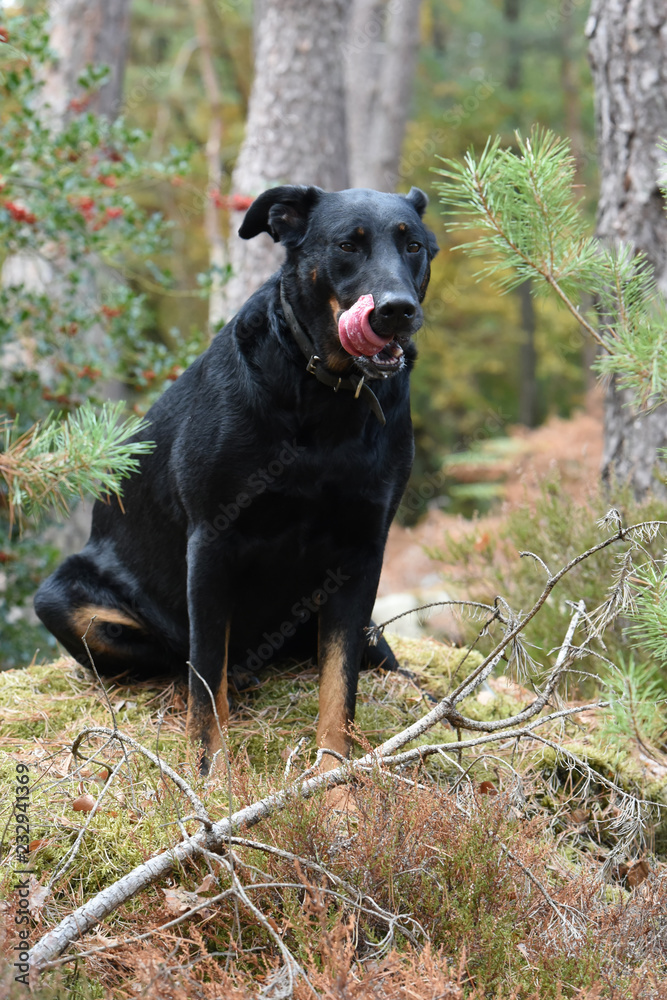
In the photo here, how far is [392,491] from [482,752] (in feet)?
3.18

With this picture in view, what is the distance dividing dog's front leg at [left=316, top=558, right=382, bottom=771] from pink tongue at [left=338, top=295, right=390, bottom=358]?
31.1 inches

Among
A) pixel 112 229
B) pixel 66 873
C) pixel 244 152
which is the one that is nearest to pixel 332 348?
pixel 66 873

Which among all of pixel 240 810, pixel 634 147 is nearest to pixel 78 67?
pixel 634 147

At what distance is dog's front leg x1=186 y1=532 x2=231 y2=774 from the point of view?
120 inches

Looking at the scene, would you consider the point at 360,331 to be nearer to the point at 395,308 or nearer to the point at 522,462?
the point at 395,308

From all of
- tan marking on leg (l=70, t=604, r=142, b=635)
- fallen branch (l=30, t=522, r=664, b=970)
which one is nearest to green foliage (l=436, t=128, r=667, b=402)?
fallen branch (l=30, t=522, r=664, b=970)

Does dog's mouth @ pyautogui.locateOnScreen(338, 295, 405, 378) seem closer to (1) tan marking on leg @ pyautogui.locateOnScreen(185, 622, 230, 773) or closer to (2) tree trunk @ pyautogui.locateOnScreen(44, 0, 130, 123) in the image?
(1) tan marking on leg @ pyautogui.locateOnScreen(185, 622, 230, 773)

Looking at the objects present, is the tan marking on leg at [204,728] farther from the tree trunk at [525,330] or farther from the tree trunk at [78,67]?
the tree trunk at [525,330]

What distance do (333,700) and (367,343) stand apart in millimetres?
1220

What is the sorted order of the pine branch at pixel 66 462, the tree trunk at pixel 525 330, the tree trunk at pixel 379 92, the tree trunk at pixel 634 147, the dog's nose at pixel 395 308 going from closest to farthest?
the dog's nose at pixel 395 308 < the pine branch at pixel 66 462 < the tree trunk at pixel 634 147 < the tree trunk at pixel 379 92 < the tree trunk at pixel 525 330

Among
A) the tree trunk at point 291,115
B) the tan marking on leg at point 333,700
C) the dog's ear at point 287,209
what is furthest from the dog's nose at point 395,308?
the tree trunk at point 291,115

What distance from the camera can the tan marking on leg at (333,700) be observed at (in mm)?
2973

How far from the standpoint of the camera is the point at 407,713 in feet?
11.6

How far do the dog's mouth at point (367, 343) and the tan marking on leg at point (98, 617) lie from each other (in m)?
1.59
